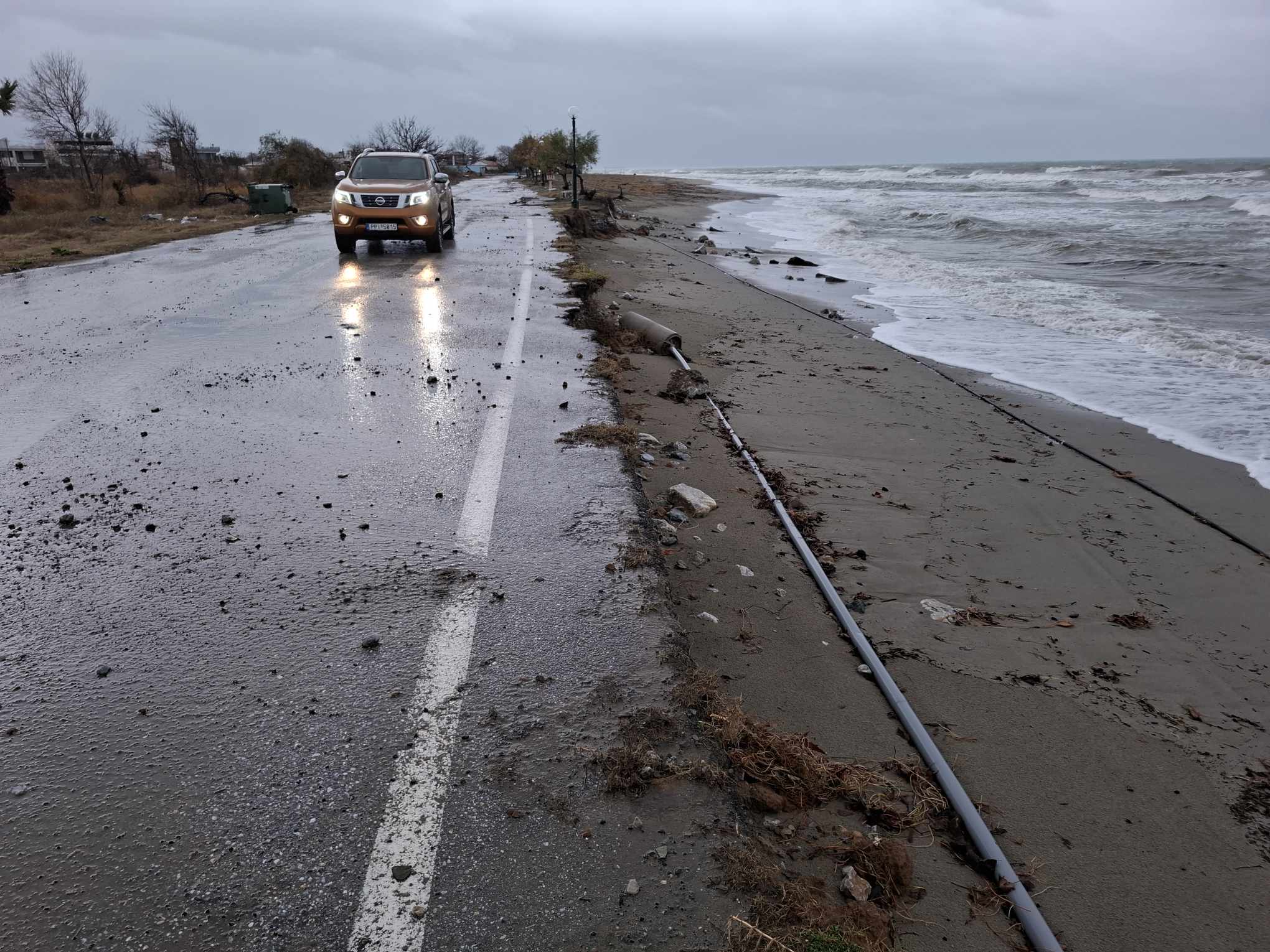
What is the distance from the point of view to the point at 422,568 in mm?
3795

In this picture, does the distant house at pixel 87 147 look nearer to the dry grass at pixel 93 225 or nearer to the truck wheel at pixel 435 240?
the dry grass at pixel 93 225

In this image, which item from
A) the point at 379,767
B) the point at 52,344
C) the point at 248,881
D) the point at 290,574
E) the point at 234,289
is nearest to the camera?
the point at 248,881

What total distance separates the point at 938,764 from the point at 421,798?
187cm

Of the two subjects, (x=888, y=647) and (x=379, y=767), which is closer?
(x=379, y=767)

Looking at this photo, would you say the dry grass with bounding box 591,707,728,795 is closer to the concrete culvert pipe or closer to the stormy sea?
the stormy sea

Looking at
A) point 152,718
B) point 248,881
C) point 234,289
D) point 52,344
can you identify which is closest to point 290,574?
point 152,718

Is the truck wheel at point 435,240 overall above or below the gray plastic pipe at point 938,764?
above

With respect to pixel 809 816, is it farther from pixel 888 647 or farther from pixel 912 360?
pixel 912 360

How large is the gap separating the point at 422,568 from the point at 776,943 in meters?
2.40

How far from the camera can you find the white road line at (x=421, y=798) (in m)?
2.04


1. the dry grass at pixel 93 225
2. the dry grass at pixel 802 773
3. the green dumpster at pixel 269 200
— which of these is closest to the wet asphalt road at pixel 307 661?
the dry grass at pixel 802 773

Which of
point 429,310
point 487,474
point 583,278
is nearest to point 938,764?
point 487,474

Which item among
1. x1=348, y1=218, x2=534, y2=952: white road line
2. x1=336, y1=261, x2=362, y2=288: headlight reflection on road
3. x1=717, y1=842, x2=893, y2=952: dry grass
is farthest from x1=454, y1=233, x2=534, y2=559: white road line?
x1=336, y1=261, x2=362, y2=288: headlight reflection on road

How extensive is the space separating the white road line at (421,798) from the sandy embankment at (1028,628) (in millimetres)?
1052
